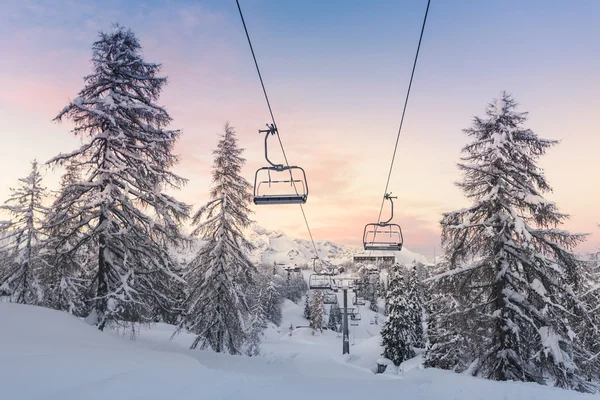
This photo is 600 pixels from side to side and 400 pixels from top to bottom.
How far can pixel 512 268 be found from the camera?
14.4 m

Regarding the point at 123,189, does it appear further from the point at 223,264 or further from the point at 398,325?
the point at 398,325

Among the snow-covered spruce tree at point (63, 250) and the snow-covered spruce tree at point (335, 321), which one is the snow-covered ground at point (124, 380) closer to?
the snow-covered spruce tree at point (63, 250)

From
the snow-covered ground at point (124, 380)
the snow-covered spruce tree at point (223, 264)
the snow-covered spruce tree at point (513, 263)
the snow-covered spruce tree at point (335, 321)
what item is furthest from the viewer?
the snow-covered spruce tree at point (335, 321)

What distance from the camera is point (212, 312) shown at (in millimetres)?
19734

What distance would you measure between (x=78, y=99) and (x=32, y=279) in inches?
668

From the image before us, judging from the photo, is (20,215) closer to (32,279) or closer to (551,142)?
(32,279)

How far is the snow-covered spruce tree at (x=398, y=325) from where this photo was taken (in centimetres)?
4447

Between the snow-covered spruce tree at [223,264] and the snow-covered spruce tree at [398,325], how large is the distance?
2774cm

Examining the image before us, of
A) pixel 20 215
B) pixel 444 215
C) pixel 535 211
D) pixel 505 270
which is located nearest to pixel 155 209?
pixel 444 215

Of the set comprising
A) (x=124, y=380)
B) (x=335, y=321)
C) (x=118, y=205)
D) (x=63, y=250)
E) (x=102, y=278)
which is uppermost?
(x=118, y=205)

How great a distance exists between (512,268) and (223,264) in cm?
1306

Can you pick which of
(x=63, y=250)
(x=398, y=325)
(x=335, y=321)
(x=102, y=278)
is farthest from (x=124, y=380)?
(x=335, y=321)

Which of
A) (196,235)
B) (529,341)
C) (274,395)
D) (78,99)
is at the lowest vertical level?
(274,395)

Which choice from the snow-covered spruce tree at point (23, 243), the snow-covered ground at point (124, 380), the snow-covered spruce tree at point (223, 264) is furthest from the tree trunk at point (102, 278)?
the snow-covered spruce tree at point (23, 243)
